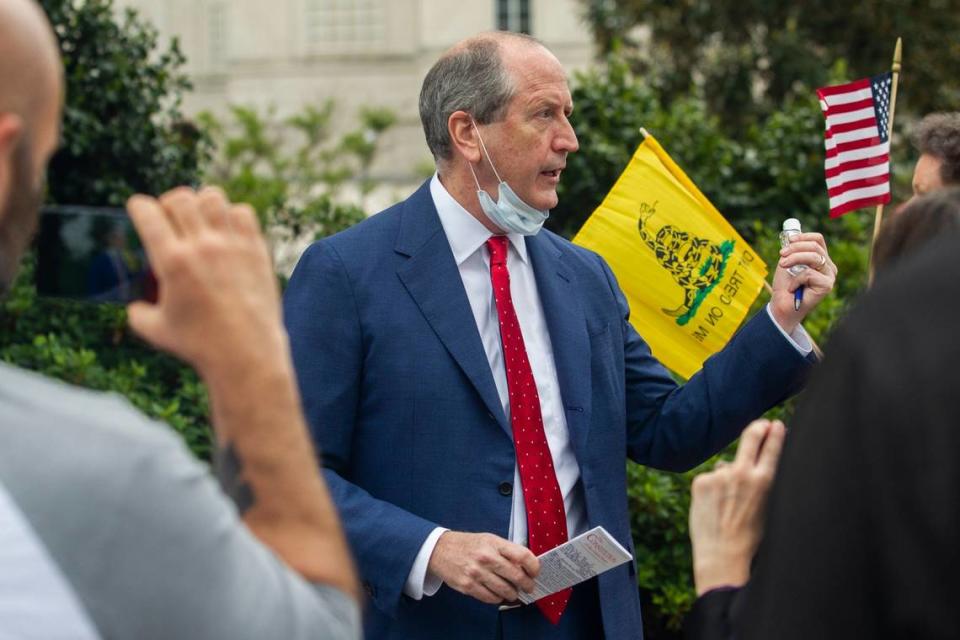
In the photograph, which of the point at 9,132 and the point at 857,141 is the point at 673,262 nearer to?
the point at 857,141

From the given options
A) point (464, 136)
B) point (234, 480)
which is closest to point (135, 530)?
point (234, 480)

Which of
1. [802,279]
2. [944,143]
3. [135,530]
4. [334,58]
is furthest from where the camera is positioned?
[334,58]

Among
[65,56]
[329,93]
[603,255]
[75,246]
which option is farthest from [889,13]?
[329,93]

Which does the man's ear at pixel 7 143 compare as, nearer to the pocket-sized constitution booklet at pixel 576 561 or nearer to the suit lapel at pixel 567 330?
the pocket-sized constitution booklet at pixel 576 561

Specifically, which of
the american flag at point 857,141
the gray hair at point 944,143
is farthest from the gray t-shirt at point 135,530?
the american flag at point 857,141

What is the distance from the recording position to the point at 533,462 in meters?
3.21

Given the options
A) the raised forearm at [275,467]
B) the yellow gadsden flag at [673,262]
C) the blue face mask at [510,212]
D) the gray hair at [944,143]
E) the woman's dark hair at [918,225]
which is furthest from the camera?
the yellow gadsden flag at [673,262]

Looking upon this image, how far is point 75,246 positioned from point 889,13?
37.5 feet

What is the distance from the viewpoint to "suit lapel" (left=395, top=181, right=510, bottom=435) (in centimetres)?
321

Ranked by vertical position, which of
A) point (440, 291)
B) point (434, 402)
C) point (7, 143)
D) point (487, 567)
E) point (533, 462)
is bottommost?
point (487, 567)

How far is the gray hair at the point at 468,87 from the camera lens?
11.6 ft

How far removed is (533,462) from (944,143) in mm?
1555

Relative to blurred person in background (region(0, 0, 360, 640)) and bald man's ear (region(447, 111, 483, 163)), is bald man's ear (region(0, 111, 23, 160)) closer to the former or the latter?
blurred person in background (region(0, 0, 360, 640))

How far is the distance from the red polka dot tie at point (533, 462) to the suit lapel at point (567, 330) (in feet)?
0.26
